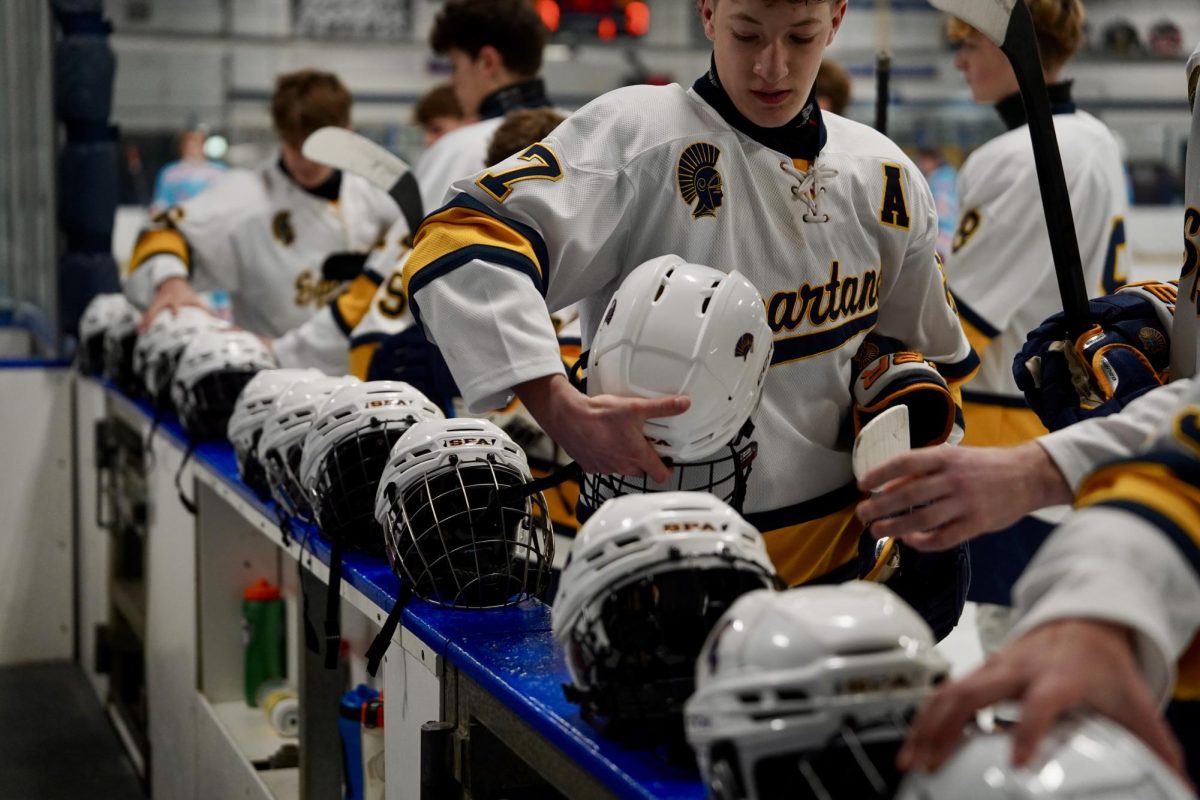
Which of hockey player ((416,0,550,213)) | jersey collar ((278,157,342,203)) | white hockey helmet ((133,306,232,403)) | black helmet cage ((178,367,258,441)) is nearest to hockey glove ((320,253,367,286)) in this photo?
jersey collar ((278,157,342,203))

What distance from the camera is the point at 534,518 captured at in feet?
5.79

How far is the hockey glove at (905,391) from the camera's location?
1.68 meters

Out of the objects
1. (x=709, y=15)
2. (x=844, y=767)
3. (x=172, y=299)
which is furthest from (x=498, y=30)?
(x=844, y=767)

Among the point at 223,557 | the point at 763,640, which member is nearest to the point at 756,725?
the point at 763,640

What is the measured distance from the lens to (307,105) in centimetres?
391

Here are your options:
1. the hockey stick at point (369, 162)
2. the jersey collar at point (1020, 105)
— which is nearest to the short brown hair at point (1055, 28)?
the jersey collar at point (1020, 105)

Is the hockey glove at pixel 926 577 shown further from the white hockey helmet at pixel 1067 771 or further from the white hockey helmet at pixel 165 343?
the white hockey helmet at pixel 165 343

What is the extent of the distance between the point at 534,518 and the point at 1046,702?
1.04 meters

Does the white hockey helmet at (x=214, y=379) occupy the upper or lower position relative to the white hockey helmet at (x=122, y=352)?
upper

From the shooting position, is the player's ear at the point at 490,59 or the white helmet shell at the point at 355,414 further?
the player's ear at the point at 490,59

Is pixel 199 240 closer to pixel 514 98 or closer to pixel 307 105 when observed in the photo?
pixel 307 105

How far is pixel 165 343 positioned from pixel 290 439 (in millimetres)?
1288

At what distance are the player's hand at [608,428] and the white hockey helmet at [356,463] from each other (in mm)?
476

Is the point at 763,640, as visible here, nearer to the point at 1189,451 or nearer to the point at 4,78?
the point at 1189,451
